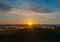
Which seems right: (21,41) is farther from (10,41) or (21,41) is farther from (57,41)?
(57,41)

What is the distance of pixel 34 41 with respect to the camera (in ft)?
46.0

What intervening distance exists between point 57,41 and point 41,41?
1.71 m

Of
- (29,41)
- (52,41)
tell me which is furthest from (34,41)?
(52,41)

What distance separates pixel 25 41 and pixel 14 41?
3.74 ft

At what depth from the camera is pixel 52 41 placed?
14203mm

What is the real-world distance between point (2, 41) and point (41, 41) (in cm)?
408

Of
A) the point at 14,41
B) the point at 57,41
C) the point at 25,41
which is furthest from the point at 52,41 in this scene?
the point at 14,41

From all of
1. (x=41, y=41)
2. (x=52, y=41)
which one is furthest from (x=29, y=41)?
(x=52, y=41)

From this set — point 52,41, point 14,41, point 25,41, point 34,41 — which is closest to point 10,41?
point 14,41

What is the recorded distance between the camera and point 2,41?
14.1 meters

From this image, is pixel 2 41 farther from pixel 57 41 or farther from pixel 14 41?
pixel 57 41

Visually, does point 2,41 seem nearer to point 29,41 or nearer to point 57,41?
point 29,41

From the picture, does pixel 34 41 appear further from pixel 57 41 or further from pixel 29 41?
pixel 57 41

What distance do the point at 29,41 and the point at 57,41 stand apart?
299 cm
